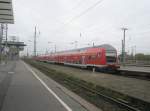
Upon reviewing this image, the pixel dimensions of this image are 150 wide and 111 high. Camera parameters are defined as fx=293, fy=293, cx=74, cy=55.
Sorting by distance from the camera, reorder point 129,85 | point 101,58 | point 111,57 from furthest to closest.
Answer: point 111,57 < point 101,58 < point 129,85

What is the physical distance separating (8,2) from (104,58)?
18.7 m

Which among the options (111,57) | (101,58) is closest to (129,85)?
(101,58)

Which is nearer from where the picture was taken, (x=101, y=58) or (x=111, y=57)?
(x=101, y=58)

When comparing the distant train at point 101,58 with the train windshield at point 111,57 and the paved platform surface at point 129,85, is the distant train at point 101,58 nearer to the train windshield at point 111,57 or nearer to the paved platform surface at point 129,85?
the train windshield at point 111,57

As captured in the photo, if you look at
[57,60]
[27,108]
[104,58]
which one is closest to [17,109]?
[27,108]

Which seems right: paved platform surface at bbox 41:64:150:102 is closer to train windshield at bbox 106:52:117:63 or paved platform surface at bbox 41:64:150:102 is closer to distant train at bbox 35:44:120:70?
distant train at bbox 35:44:120:70

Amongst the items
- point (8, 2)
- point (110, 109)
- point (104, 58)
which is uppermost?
point (8, 2)

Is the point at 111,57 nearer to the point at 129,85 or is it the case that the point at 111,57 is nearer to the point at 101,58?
the point at 101,58

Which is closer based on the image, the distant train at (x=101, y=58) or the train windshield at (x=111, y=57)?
the distant train at (x=101, y=58)

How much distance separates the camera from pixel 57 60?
6956 cm

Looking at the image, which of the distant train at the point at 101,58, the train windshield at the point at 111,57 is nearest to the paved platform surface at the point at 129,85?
the distant train at the point at 101,58

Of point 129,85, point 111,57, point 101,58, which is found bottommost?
point 129,85

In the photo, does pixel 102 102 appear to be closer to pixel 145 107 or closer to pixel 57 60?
pixel 145 107

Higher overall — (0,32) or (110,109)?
(0,32)
